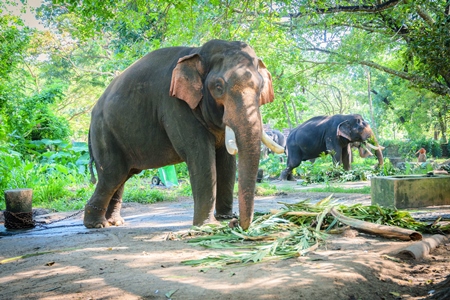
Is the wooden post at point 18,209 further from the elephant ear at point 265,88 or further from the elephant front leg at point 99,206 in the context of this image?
the elephant ear at point 265,88

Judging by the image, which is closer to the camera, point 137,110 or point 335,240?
point 335,240

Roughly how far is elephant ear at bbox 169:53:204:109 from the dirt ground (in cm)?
181

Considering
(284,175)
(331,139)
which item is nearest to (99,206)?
(284,175)

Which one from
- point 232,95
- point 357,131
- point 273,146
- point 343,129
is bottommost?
point 273,146

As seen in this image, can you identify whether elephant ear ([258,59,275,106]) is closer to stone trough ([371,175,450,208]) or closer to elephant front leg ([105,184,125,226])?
elephant front leg ([105,184,125,226])

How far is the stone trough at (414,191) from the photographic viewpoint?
29.8 ft

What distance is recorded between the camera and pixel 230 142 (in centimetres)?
591

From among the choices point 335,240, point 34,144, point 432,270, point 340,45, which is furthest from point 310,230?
point 34,144

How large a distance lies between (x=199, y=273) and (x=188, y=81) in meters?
2.99

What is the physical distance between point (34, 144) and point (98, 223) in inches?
403

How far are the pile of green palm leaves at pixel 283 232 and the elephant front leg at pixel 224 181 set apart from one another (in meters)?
0.77

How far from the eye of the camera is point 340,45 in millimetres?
15695

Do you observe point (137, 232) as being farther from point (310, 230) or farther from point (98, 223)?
point (310, 230)

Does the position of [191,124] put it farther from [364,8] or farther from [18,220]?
[364,8]
